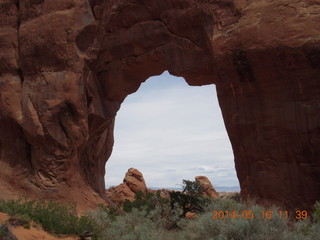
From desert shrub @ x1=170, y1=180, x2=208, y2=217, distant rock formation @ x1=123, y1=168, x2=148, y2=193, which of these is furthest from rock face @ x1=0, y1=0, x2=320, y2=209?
distant rock formation @ x1=123, y1=168, x2=148, y2=193

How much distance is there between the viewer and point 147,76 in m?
14.1

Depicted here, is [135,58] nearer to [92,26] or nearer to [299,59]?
[92,26]

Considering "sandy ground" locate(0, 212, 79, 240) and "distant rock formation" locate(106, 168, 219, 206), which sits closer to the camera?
"sandy ground" locate(0, 212, 79, 240)

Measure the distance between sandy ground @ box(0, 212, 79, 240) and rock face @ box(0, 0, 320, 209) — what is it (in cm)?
367

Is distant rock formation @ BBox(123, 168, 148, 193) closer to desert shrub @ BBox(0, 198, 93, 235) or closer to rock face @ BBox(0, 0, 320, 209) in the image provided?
rock face @ BBox(0, 0, 320, 209)

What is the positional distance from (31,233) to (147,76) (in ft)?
25.0

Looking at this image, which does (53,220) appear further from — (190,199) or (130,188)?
(130,188)

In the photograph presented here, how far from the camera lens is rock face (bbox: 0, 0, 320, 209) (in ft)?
29.4

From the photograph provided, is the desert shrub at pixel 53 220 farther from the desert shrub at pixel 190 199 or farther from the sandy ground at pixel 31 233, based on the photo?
the desert shrub at pixel 190 199

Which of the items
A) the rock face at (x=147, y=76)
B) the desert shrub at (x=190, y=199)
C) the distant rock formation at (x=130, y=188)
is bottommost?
the distant rock formation at (x=130, y=188)

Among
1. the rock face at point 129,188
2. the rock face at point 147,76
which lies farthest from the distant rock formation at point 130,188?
the rock face at point 147,76

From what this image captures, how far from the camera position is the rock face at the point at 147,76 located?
29.4 feet

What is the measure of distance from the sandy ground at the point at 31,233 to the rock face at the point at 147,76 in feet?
12.0

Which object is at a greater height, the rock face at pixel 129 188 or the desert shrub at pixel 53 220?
the desert shrub at pixel 53 220
